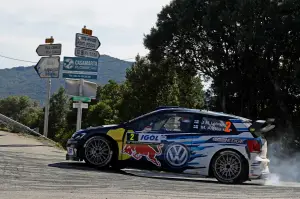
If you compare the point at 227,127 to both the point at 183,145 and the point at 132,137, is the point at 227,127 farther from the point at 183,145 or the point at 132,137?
the point at 132,137

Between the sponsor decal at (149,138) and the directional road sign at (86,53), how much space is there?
219 inches

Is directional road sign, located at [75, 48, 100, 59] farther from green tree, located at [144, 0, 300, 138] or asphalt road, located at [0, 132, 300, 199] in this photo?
green tree, located at [144, 0, 300, 138]

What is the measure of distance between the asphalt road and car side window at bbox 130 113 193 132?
3.26 feet

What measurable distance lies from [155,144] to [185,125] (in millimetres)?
740

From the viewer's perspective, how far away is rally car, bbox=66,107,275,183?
32.3 ft

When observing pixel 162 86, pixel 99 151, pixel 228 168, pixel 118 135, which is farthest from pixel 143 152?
pixel 162 86

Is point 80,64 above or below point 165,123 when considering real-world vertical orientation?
above

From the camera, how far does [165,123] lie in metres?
10.1

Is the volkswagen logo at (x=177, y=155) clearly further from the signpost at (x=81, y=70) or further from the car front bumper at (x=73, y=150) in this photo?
the signpost at (x=81, y=70)

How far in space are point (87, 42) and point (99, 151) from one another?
5663mm

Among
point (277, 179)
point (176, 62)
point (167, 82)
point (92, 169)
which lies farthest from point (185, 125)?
point (167, 82)

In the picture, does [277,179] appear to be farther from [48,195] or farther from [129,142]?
[48,195]

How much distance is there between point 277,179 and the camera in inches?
449

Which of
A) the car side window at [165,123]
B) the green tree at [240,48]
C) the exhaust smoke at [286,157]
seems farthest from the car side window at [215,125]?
the green tree at [240,48]
